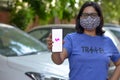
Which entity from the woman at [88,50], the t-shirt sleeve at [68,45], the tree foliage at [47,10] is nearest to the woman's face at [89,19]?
the woman at [88,50]

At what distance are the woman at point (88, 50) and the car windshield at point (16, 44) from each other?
2.21 meters

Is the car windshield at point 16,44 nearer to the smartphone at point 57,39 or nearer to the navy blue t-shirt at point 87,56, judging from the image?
the navy blue t-shirt at point 87,56

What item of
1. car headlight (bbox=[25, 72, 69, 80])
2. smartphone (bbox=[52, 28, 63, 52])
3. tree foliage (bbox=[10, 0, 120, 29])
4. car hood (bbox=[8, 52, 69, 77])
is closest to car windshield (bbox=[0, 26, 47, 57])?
car hood (bbox=[8, 52, 69, 77])

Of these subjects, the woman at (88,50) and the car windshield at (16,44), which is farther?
the car windshield at (16,44)

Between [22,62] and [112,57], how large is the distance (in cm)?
177

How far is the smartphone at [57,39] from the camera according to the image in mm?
3480

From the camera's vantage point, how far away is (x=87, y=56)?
3.63 m

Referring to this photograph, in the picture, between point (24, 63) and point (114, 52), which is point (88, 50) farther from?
point (24, 63)

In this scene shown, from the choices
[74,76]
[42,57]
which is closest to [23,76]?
[42,57]

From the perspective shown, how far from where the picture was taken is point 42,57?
19.6 feet

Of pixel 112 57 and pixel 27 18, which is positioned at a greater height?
pixel 112 57

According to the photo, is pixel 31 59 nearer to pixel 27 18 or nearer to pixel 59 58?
pixel 59 58

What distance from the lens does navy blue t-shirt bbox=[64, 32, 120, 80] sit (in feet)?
11.9

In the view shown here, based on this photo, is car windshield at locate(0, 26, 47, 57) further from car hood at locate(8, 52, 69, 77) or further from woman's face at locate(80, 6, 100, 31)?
woman's face at locate(80, 6, 100, 31)
